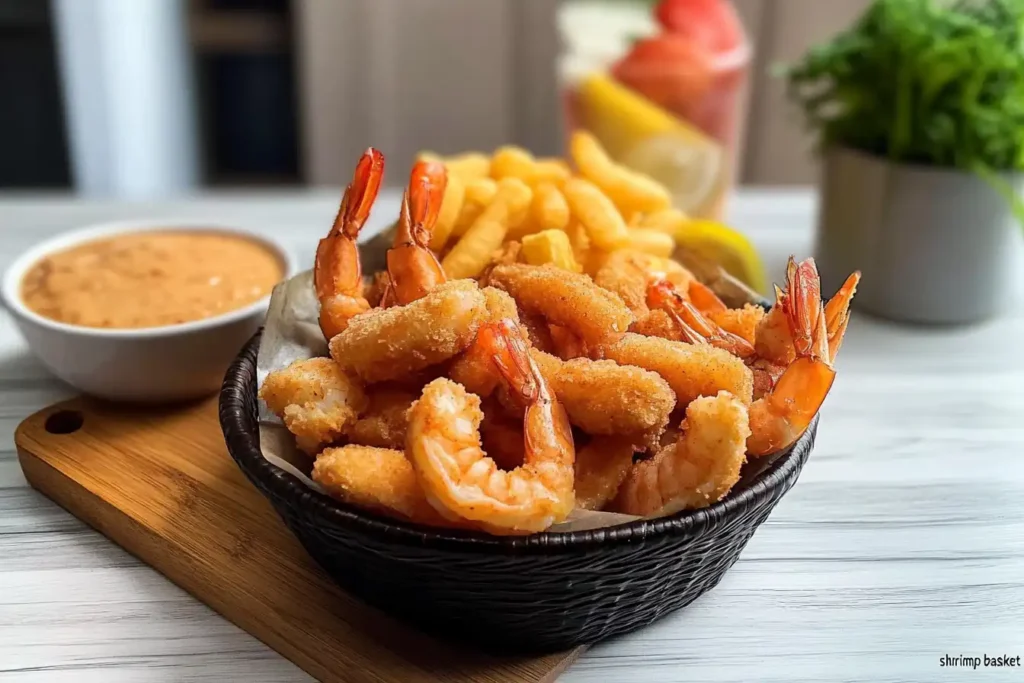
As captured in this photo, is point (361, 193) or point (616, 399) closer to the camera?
point (616, 399)

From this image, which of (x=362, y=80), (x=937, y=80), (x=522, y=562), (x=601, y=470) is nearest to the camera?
(x=522, y=562)

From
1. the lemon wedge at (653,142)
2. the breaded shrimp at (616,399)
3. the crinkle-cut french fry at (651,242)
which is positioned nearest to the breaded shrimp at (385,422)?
the breaded shrimp at (616,399)

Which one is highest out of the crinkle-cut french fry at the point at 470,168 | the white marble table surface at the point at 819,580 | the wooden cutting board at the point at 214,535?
the crinkle-cut french fry at the point at 470,168

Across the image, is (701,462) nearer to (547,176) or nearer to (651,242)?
(651,242)

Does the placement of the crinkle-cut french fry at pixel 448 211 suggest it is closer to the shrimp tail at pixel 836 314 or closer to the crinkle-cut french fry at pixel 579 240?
the crinkle-cut french fry at pixel 579 240

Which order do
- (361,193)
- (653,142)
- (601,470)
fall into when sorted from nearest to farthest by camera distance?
(601,470)
(361,193)
(653,142)

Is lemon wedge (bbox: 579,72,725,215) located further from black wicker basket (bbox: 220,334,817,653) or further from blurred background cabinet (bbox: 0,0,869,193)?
blurred background cabinet (bbox: 0,0,869,193)

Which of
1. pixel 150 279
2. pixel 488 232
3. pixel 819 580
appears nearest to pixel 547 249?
pixel 488 232

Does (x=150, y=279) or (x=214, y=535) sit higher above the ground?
(x=150, y=279)
